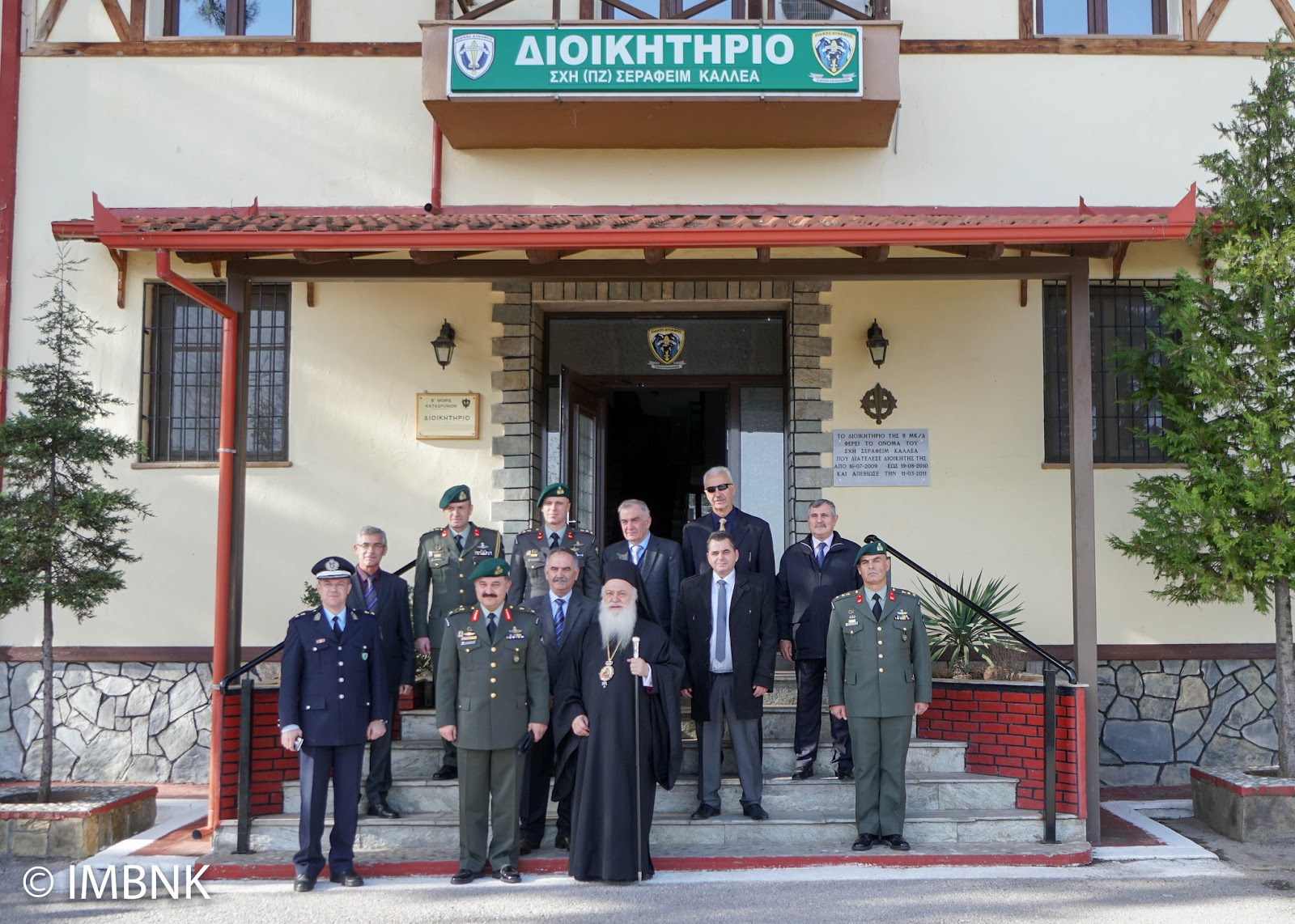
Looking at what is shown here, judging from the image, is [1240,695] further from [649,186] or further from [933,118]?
[649,186]

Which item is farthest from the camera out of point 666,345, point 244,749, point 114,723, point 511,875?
point 666,345

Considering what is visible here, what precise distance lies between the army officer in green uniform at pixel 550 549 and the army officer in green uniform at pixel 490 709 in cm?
86

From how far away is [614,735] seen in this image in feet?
21.0

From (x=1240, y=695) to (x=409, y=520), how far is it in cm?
656

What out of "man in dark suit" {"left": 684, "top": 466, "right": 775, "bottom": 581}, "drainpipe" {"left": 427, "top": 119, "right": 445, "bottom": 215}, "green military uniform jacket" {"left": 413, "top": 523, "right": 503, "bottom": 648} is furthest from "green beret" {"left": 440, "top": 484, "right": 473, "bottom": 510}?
"drainpipe" {"left": 427, "top": 119, "right": 445, "bottom": 215}

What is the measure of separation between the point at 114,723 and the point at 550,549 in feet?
14.0

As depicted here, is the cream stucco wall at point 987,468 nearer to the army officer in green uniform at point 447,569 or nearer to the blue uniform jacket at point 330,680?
the army officer in green uniform at point 447,569

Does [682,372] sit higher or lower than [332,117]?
lower

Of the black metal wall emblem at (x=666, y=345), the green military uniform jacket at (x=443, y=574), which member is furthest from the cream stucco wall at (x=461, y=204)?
the green military uniform jacket at (x=443, y=574)

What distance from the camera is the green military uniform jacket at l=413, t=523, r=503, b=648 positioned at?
757 cm

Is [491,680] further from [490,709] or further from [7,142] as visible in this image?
[7,142]

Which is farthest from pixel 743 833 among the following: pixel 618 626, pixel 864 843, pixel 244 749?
pixel 244 749

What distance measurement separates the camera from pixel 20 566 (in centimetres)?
759

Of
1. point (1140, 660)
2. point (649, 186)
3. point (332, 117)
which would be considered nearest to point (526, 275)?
point (649, 186)
